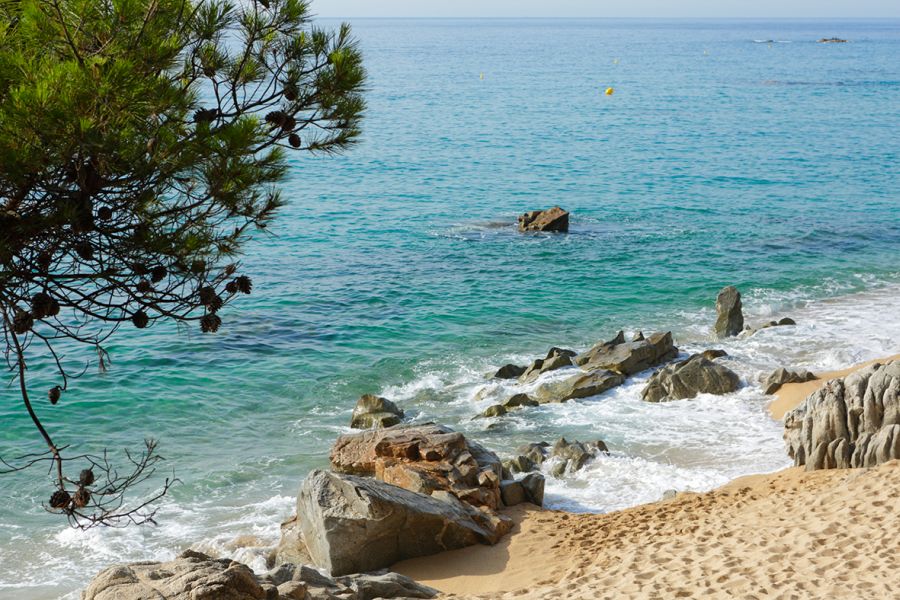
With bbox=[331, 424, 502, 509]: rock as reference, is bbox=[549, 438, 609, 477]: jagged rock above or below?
below

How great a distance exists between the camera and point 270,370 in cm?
2408

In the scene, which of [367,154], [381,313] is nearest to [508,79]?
[367,154]

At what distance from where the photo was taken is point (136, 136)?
744 cm

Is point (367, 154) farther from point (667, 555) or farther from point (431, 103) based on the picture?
point (667, 555)

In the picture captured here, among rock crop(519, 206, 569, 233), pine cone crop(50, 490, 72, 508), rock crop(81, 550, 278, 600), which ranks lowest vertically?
rock crop(519, 206, 569, 233)

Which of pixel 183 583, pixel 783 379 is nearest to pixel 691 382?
pixel 783 379

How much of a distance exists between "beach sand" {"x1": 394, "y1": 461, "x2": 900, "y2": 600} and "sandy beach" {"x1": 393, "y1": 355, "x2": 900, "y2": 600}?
0.02m

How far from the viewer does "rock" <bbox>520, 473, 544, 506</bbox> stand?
54.1ft

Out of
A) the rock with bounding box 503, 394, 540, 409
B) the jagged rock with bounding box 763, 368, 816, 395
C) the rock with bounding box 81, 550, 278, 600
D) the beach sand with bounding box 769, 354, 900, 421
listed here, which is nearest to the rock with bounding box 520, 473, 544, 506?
the rock with bounding box 503, 394, 540, 409

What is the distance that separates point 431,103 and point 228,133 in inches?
2987

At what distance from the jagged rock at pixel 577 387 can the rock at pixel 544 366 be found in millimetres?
770

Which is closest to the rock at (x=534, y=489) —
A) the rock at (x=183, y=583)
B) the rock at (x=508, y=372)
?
the rock at (x=183, y=583)

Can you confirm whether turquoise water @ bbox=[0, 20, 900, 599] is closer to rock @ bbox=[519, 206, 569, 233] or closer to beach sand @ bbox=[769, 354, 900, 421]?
beach sand @ bbox=[769, 354, 900, 421]

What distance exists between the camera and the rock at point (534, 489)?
16.5 m
